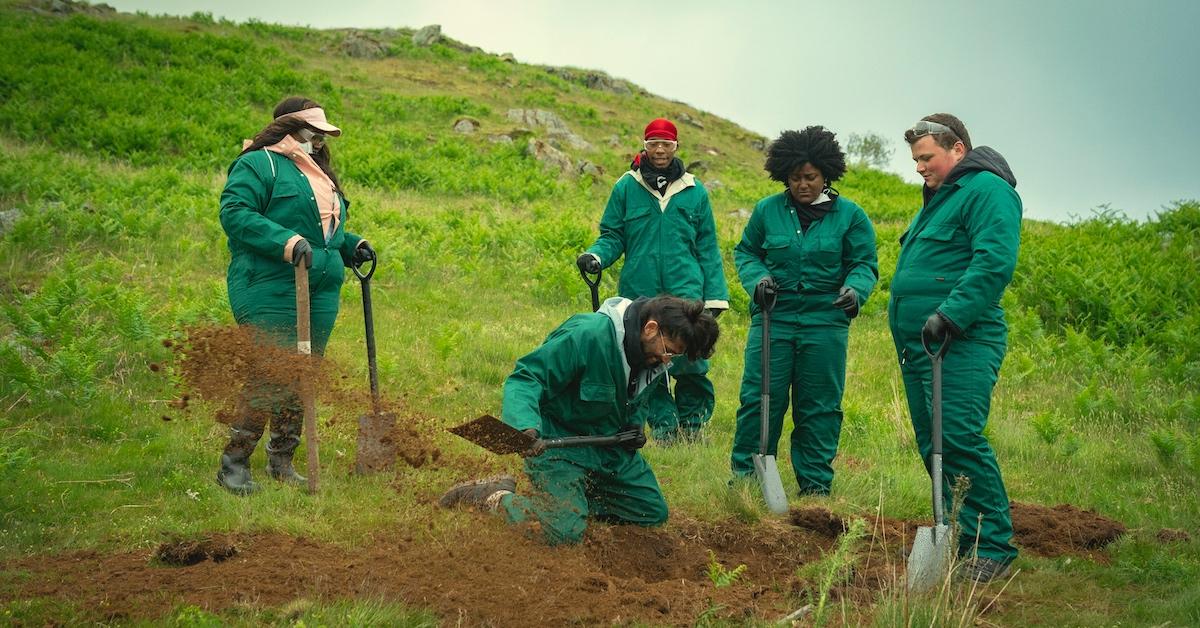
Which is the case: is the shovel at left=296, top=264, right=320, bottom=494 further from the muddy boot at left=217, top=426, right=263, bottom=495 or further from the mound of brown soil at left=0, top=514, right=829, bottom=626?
the mound of brown soil at left=0, top=514, right=829, bottom=626

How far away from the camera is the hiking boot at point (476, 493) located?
5715mm

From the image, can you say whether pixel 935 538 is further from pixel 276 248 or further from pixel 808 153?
pixel 276 248

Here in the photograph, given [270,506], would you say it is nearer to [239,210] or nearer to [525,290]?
[239,210]

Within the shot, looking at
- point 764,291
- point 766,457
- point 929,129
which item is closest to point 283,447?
point 766,457

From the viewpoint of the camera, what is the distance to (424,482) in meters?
6.27

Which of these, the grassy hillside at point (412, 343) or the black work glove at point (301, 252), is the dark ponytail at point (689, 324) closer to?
the grassy hillside at point (412, 343)

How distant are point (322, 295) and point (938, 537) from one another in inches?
146

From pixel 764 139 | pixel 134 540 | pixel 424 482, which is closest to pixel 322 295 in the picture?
pixel 424 482

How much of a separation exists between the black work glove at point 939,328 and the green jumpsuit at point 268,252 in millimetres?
3409

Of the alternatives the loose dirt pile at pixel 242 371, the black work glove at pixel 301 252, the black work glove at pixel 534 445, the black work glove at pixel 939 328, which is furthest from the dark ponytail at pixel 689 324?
the black work glove at pixel 301 252

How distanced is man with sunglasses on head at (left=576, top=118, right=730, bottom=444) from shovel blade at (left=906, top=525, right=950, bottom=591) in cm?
292

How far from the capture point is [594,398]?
5328mm

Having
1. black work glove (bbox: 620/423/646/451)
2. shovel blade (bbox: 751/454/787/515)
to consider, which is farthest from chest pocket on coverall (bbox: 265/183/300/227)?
shovel blade (bbox: 751/454/787/515)

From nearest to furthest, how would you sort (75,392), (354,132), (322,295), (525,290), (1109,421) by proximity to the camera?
(322,295) → (75,392) → (1109,421) → (525,290) → (354,132)
